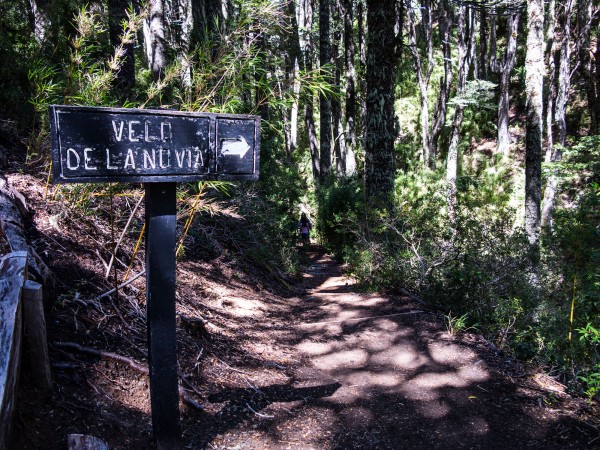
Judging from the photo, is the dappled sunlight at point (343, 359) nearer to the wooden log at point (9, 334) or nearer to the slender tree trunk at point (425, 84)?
the wooden log at point (9, 334)

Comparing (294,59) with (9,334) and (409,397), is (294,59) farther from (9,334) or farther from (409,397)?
(9,334)

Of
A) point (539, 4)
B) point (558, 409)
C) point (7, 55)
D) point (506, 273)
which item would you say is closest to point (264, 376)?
point (558, 409)

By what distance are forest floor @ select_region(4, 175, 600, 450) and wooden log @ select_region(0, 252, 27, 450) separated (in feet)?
0.89

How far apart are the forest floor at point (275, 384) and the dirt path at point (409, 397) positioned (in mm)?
13

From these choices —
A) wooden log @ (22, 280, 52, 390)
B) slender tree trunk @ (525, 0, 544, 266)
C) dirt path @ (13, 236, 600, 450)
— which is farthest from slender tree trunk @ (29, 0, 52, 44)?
slender tree trunk @ (525, 0, 544, 266)

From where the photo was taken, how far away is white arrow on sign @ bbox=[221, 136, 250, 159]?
2.58 meters

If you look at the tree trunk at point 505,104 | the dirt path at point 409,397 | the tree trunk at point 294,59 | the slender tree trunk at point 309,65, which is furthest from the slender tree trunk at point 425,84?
the dirt path at point 409,397

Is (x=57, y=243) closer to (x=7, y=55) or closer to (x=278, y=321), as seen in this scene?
(x=278, y=321)

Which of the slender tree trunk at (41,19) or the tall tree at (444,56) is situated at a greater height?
the tall tree at (444,56)

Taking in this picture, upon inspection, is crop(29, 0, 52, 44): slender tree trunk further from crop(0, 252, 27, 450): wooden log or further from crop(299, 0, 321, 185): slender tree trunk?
crop(299, 0, 321, 185): slender tree trunk

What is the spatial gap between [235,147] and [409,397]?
107 inches

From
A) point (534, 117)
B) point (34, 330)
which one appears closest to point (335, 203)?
point (534, 117)

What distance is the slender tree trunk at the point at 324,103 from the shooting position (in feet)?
55.5

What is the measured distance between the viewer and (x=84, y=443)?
2234mm
